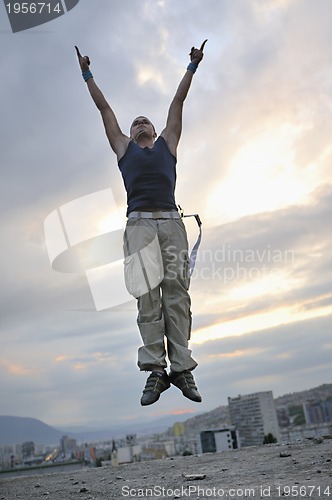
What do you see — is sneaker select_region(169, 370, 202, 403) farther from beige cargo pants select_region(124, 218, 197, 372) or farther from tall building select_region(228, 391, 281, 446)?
tall building select_region(228, 391, 281, 446)

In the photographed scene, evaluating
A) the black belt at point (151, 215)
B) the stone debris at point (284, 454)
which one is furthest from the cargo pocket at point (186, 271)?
the stone debris at point (284, 454)

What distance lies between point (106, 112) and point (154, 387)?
9.63ft

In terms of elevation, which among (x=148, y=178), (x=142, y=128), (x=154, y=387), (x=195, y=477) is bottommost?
(x=195, y=477)

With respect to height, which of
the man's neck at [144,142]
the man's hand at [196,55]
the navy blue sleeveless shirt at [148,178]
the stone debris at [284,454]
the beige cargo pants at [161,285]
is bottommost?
the stone debris at [284,454]

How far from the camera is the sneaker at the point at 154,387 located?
15.2ft

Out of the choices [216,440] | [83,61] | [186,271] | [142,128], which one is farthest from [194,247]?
[216,440]

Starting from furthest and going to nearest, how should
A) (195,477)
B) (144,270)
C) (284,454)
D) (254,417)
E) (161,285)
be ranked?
(254,417)
(284,454)
(161,285)
(144,270)
(195,477)

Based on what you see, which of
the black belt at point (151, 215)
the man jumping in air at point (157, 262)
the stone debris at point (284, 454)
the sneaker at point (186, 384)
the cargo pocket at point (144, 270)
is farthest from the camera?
the stone debris at point (284, 454)

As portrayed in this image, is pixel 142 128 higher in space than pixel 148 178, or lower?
higher

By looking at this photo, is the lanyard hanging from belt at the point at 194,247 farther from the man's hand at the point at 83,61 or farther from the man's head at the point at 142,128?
the man's hand at the point at 83,61

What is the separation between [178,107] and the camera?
5.66 m

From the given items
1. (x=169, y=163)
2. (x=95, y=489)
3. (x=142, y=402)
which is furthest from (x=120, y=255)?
(x=95, y=489)

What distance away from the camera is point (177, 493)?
3.88m

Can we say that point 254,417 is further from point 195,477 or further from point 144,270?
point 144,270
